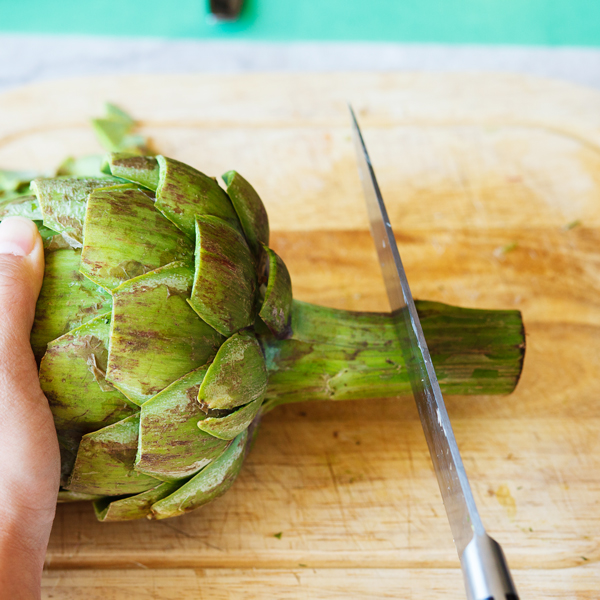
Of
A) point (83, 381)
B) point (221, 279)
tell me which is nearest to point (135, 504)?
point (83, 381)

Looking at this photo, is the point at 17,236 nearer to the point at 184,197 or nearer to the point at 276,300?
the point at 184,197

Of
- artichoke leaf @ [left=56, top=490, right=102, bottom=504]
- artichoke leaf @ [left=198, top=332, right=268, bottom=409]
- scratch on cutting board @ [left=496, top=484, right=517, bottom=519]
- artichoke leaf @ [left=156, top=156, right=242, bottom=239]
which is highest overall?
artichoke leaf @ [left=156, top=156, right=242, bottom=239]

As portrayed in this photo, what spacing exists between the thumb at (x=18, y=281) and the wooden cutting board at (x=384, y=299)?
15.0 inches

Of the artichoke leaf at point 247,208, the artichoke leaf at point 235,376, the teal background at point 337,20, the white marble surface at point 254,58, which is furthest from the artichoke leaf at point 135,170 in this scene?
the teal background at point 337,20

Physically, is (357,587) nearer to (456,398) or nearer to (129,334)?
(456,398)

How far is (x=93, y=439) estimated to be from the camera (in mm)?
702

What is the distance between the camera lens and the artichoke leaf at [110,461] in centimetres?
70

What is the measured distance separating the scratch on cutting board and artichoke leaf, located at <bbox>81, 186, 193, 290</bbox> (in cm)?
67

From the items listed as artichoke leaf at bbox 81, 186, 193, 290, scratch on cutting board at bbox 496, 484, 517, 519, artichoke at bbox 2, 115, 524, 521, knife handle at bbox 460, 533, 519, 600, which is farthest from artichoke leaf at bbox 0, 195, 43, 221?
scratch on cutting board at bbox 496, 484, 517, 519

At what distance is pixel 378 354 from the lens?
0.91 meters

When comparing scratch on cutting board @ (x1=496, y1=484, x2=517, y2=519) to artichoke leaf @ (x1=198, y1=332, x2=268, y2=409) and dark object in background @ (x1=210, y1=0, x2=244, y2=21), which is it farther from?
dark object in background @ (x1=210, y1=0, x2=244, y2=21)

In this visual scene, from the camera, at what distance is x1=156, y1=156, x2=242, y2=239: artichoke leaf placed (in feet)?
2.41

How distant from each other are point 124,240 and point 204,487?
0.36m

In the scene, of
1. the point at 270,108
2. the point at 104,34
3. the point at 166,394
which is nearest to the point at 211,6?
the point at 104,34
